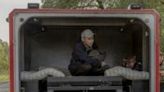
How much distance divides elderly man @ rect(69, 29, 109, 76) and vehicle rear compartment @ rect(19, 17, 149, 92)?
32 centimetres

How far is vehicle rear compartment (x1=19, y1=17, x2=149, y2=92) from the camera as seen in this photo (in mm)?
7133

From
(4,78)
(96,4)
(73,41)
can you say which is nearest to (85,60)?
(73,41)

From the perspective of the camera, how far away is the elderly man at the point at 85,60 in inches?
275

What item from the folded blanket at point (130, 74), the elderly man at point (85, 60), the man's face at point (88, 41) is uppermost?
the man's face at point (88, 41)

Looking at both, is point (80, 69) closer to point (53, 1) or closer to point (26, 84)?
point (26, 84)

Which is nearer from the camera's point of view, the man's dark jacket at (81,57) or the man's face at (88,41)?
the man's dark jacket at (81,57)

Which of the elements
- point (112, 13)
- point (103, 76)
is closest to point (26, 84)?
point (103, 76)

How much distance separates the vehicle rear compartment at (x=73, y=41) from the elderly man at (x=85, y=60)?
316mm

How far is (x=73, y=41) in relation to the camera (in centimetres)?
841

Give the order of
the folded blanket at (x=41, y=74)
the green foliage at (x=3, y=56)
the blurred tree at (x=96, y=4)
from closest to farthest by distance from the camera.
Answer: the folded blanket at (x=41, y=74) < the blurred tree at (x=96, y=4) < the green foliage at (x=3, y=56)

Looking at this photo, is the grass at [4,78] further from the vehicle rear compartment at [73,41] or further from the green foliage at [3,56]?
the vehicle rear compartment at [73,41]

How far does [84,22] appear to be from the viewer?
7.51 m

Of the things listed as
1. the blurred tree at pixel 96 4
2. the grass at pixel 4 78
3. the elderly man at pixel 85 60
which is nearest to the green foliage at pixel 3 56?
the grass at pixel 4 78

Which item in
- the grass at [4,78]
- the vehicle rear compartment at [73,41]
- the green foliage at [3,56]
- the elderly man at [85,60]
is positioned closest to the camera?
→ the elderly man at [85,60]
